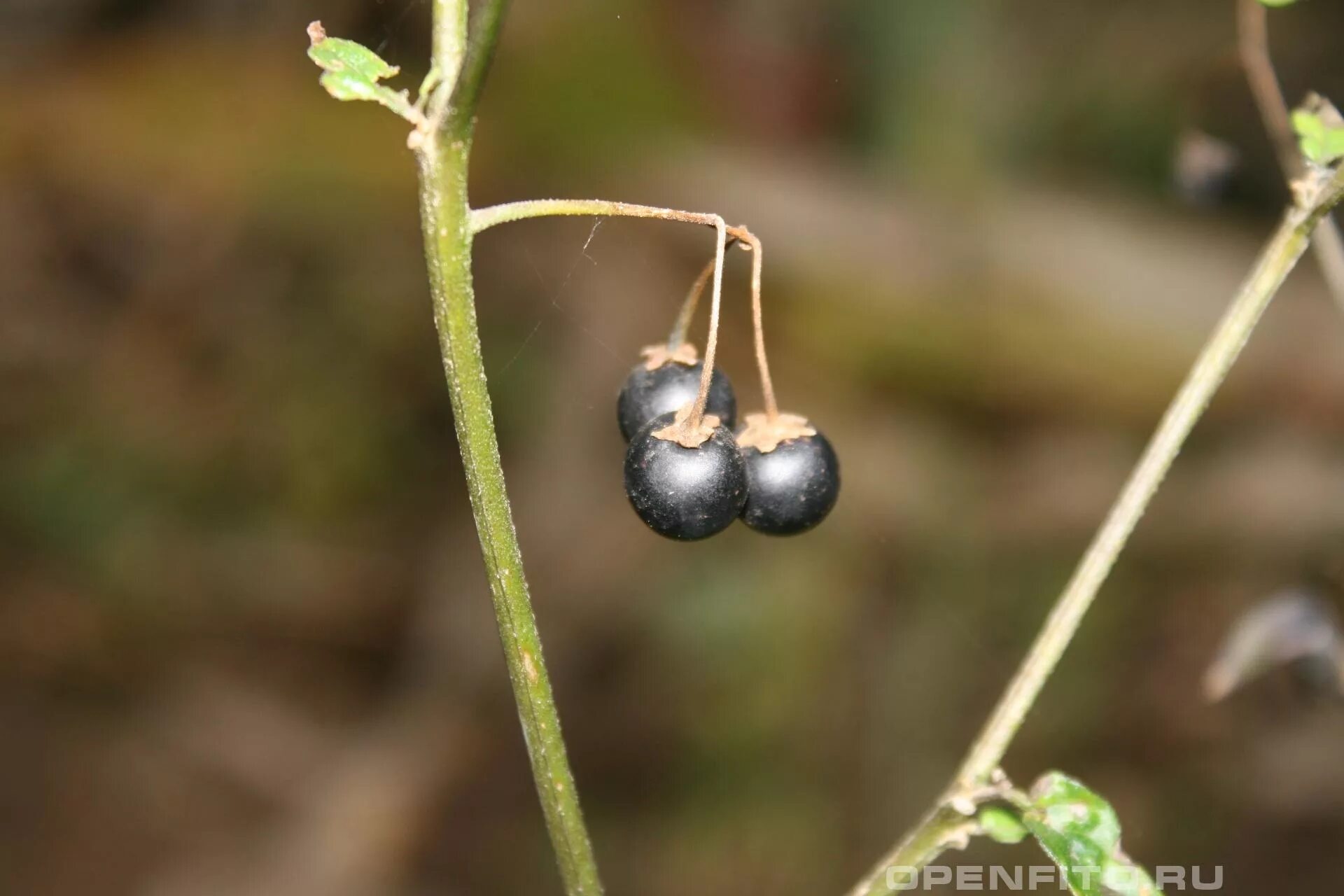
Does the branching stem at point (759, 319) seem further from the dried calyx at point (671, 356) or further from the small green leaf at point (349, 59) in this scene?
the small green leaf at point (349, 59)

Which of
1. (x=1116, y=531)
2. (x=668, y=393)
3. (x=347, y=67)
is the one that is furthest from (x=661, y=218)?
(x=1116, y=531)

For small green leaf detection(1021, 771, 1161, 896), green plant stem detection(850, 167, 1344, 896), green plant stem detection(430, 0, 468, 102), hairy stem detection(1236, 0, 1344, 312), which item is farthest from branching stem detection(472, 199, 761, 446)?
hairy stem detection(1236, 0, 1344, 312)

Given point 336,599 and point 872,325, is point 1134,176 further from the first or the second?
point 336,599

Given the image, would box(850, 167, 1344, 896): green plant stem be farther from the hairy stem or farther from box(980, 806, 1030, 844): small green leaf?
the hairy stem

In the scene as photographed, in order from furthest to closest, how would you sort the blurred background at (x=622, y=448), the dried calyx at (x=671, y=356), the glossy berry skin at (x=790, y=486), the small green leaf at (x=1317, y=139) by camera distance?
the blurred background at (x=622, y=448)
the dried calyx at (x=671, y=356)
the glossy berry skin at (x=790, y=486)
the small green leaf at (x=1317, y=139)

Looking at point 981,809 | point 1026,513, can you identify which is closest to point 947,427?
point 1026,513

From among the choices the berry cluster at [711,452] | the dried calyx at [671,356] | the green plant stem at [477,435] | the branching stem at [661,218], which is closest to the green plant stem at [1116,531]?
the berry cluster at [711,452]
